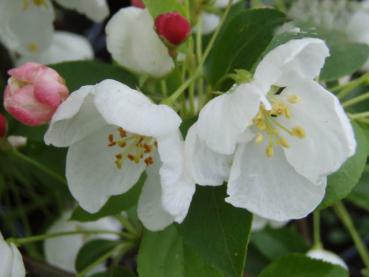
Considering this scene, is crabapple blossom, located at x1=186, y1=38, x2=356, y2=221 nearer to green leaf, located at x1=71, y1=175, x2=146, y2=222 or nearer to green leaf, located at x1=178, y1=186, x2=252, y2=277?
green leaf, located at x1=178, y1=186, x2=252, y2=277

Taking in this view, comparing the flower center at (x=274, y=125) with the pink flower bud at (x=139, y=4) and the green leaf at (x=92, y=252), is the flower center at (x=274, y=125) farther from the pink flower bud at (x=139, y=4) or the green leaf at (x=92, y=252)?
the green leaf at (x=92, y=252)

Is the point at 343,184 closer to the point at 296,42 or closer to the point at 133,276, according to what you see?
the point at 296,42

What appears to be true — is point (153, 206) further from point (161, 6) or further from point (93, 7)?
point (93, 7)

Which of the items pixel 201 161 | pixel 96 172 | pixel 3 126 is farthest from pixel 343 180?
pixel 3 126

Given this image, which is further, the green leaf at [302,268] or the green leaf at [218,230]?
the green leaf at [302,268]

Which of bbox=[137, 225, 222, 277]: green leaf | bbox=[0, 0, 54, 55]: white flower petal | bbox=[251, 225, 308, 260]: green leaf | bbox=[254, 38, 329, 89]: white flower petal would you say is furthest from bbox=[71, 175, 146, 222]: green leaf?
bbox=[251, 225, 308, 260]: green leaf

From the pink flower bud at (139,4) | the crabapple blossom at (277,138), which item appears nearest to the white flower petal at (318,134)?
the crabapple blossom at (277,138)

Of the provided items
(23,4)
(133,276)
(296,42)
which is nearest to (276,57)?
(296,42)
